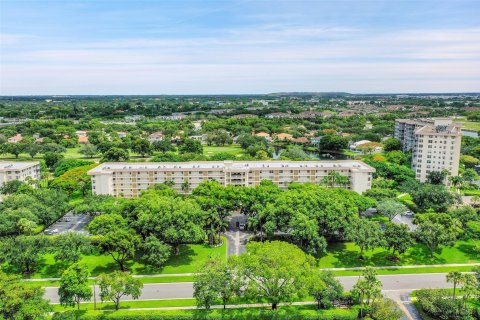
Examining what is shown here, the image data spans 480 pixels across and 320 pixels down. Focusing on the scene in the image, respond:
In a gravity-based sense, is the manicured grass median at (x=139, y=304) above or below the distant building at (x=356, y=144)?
below

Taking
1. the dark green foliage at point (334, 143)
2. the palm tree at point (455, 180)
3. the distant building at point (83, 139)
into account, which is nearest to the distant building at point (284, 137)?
the dark green foliage at point (334, 143)

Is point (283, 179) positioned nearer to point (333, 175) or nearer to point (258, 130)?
point (333, 175)

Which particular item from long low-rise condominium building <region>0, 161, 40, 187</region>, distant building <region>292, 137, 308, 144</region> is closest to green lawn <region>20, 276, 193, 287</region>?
long low-rise condominium building <region>0, 161, 40, 187</region>

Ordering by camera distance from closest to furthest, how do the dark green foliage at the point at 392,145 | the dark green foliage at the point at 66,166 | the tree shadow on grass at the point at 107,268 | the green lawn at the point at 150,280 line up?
the green lawn at the point at 150,280
the tree shadow on grass at the point at 107,268
the dark green foliage at the point at 66,166
the dark green foliage at the point at 392,145

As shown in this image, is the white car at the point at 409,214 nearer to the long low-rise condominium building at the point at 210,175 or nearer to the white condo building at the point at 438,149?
the long low-rise condominium building at the point at 210,175

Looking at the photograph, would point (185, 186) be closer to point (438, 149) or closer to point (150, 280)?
point (150, 280)
